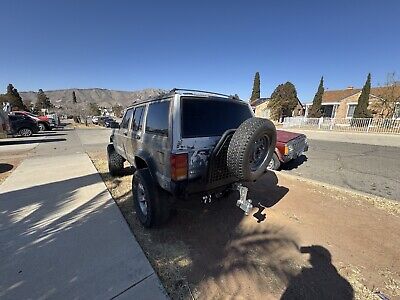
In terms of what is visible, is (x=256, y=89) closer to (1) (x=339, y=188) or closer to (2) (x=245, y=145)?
(1) (x=339, y=188)

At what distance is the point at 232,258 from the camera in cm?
276

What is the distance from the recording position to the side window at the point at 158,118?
3024 millimetres

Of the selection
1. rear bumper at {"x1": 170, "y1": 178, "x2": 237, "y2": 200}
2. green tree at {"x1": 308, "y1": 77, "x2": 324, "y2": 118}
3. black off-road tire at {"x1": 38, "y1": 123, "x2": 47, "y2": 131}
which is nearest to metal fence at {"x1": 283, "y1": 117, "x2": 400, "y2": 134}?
green tree at {"x1": 308, "y1": 77, "x2": 324, "y2": 118}

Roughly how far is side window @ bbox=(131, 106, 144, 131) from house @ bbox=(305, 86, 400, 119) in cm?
2850

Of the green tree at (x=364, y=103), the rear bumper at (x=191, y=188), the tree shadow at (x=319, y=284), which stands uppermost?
the green tree at (x=364, y=103)

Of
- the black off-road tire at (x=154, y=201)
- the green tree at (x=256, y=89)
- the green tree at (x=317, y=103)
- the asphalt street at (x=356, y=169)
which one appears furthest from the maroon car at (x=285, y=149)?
the green tree at (x=256, y=89)

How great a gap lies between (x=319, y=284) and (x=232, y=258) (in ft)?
3.16

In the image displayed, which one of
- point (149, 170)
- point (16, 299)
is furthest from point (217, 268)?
point (16, 299)

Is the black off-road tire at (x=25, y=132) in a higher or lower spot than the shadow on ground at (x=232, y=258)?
lower

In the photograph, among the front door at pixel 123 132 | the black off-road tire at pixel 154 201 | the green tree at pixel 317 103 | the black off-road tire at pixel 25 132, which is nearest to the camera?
the black off-road tire at pixel 154 201

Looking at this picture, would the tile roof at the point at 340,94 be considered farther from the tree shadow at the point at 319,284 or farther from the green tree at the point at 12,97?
the green tree at the point at 12,97

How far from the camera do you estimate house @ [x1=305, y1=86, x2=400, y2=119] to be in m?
24.2

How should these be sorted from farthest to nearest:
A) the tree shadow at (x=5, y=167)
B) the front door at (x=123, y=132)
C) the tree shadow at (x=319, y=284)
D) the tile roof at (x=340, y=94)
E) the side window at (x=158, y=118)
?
1. the tile roof at (x=340, y=94)
2. the tree shadow at (x=5, y=167)
3. the front door at (x=123, y=132)
4. the side window at (x=158, y=118)
5. the tree shadow at (x=319, y=284)

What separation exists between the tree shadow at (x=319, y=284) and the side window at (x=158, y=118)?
227 centimetres
